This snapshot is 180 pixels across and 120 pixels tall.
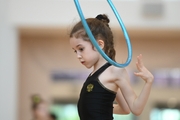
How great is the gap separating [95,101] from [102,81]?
0.31 feet

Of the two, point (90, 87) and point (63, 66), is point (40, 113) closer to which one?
point (63, 66)

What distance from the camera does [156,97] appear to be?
930cm

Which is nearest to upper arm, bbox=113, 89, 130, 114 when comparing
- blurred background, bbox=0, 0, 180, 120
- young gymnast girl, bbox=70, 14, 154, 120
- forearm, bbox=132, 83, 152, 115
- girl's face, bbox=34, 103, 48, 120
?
young gymnast girl, bbox=70, 14, 154, 120

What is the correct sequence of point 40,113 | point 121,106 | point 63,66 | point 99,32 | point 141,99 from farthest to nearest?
point 63,66
point 40,113
point 121,106
point 99,32
point 141,99

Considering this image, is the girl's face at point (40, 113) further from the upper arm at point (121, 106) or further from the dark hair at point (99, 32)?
the dark hair at point (99, 32)

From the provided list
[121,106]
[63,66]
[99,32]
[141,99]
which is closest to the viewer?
[141,99]

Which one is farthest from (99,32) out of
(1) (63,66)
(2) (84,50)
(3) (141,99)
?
(1) (63,66)

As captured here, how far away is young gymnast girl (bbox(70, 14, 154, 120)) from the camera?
175cm

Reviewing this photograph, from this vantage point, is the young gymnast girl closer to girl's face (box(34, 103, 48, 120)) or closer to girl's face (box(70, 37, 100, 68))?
girl's face (box(70, 37, 100, 68))

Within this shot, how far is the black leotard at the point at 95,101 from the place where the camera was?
175cm

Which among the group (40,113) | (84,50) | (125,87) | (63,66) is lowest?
(40,113)

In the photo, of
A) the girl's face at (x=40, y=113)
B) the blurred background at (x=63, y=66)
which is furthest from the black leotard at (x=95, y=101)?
the blurred background at (x=63, y=66)

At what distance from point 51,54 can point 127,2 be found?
2.25m

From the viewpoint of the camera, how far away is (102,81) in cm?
179
